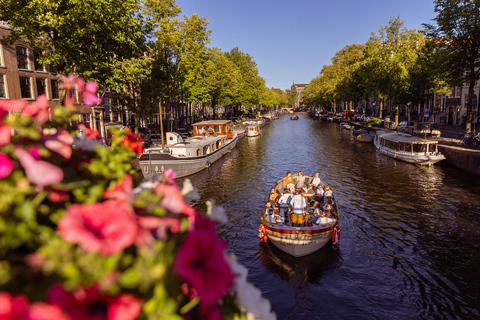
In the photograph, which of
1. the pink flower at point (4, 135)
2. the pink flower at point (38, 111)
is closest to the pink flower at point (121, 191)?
the pink flower at point (4, 135)

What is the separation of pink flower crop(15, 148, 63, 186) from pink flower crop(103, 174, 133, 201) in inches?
12.7

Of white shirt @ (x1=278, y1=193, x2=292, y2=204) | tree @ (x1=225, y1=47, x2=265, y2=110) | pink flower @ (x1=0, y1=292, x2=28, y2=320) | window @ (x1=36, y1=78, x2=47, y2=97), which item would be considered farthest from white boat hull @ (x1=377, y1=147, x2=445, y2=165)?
tree @ (x1=225, y1=47, x2=265, y2=110)

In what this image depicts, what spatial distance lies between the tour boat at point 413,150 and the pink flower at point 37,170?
32567 mm

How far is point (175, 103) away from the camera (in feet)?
207

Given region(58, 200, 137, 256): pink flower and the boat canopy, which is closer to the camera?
region(58, 200, 137, 256): pink flower

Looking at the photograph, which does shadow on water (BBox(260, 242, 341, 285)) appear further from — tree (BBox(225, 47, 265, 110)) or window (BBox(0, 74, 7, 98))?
tree (BBox(225, 47, 265, 110))

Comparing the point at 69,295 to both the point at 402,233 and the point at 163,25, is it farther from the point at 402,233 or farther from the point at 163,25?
the point at 163,25

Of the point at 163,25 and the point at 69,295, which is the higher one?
Result: the point at 163,25

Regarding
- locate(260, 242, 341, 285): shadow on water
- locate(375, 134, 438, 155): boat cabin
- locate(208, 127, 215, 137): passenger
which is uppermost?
locate(208, 127, 215, 137): passenger

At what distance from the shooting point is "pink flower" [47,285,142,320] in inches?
62.2

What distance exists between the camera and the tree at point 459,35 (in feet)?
97.3

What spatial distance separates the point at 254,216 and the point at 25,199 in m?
16.7

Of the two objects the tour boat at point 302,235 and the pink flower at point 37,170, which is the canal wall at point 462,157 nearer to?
the tour boat at point 302,235

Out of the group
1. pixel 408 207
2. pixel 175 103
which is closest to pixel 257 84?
pixel 175 103
